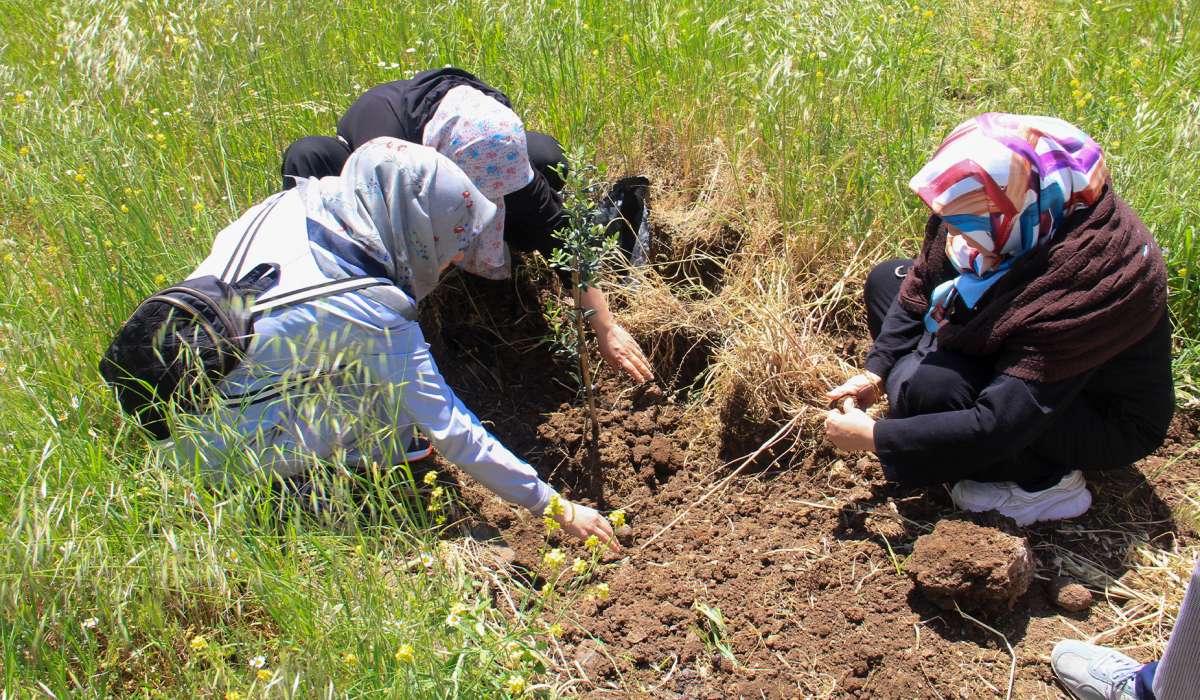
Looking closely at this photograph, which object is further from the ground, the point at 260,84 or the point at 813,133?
the point at 260,84

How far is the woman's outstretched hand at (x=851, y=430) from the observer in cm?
225

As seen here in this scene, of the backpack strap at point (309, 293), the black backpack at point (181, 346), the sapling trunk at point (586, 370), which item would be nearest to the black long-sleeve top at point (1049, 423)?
the sapling trunk at point (586, 370)

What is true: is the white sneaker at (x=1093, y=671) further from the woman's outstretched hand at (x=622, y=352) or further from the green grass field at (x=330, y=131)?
the woman's outstretched hand at (x=622, y=352)

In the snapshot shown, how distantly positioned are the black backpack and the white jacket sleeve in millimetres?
287

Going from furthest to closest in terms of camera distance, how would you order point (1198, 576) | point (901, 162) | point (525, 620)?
point (901, 162)
point (525, 620)
point (1198, 576)

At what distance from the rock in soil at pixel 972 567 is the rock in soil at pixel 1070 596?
10 centimetres

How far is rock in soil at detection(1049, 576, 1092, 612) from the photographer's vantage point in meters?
2.10

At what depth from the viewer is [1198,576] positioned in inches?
60.7

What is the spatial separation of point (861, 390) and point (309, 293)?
1.50m

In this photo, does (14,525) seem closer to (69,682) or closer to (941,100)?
(69,682)

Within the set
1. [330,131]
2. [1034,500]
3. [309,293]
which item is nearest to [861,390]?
[1034,500]

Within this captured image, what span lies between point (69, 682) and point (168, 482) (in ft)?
1.39

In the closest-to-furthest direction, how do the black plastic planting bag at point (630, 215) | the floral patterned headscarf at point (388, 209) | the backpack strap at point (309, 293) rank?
the backpack strap at point (309, 293), the floral patterned headscarf at point (388, 209), the black plastic planting bag at point (630, 215)

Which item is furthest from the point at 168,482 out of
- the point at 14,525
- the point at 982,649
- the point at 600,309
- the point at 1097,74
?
the point at 1097,74
